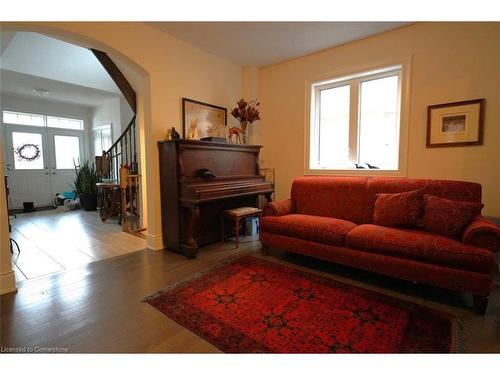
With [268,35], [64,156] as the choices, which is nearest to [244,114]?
[268,35]

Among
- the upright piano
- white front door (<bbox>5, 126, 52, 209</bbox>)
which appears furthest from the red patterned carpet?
white front door (<bbox>5, 126, 52, 209</bbox>)

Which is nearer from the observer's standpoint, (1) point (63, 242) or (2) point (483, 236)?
(2) point (483, 236)

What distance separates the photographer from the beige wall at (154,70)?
2447 millimetres

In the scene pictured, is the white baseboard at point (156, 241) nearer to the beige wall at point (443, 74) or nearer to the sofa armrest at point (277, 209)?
the sofa armrest at point (277, 209)

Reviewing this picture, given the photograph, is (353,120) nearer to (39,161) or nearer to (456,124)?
(456,124)

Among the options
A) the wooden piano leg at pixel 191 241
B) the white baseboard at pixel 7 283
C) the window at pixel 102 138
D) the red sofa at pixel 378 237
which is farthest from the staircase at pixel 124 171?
the red sofa at pixel 378 237

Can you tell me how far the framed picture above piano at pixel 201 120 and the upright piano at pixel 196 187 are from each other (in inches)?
13.5

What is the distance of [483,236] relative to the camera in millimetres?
1769

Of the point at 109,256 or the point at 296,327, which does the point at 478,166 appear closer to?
the point at 296,327

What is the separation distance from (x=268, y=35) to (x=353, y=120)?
1553mm

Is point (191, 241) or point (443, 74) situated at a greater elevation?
point (443, 74)

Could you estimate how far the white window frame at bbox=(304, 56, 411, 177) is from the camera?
115 inches

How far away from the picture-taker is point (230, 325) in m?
1.62
